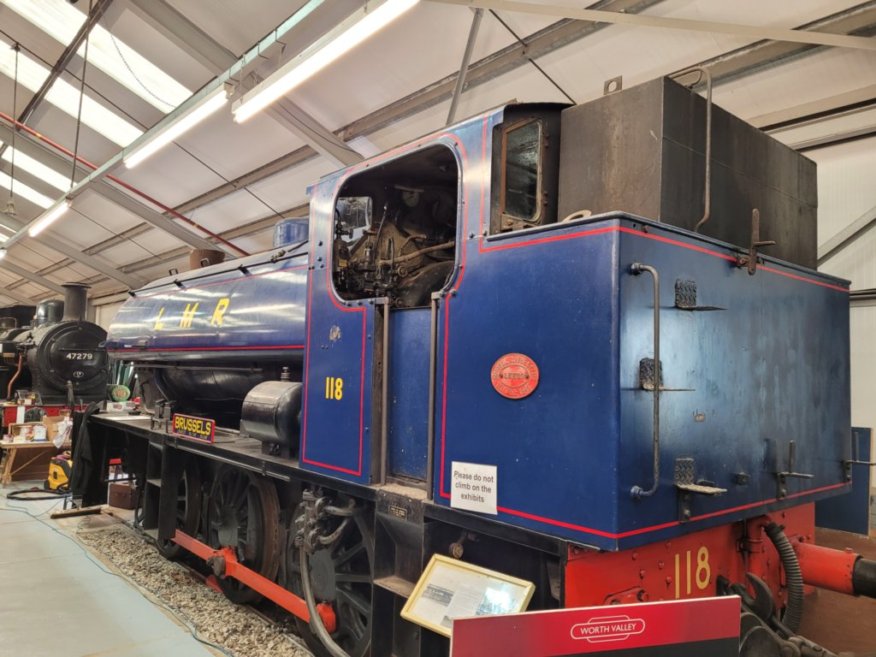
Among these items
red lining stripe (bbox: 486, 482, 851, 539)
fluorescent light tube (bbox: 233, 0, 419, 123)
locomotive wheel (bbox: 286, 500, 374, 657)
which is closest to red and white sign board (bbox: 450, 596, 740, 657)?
red lining stripe (bbox: 486, 482, 851, 539)

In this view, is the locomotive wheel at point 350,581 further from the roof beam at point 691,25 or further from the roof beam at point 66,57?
the roof beam at point 66,57

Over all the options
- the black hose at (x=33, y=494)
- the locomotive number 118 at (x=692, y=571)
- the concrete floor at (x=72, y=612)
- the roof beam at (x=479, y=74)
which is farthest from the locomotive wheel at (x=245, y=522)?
the black hose at (x=33, y=494)

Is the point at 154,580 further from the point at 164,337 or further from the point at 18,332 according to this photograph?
the point at 18,332

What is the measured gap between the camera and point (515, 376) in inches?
89.0

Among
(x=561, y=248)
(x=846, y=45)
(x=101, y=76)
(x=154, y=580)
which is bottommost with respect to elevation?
(x=154, y=580)

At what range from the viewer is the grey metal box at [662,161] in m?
2.40

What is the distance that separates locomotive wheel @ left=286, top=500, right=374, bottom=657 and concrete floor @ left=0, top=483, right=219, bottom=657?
0.93m

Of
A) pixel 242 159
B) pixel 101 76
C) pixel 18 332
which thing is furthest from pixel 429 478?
pixel 18 332

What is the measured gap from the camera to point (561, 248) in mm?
2158

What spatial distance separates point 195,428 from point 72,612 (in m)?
1.46

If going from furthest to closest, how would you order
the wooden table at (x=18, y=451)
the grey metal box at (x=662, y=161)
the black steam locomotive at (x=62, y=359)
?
the black steam locomotive at (x=62, y=359), the wooden table at (x=18, y=451), the grey metal box at (x=662, y=161)

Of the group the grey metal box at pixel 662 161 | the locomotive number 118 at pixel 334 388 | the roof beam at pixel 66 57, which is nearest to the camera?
the grey metal box at pixel 662 161

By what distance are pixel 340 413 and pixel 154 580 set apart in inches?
117

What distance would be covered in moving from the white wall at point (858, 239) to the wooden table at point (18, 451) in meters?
9.84
